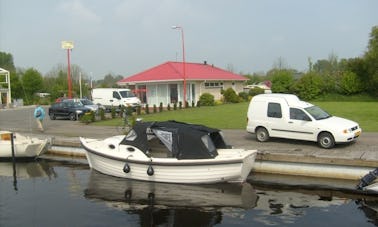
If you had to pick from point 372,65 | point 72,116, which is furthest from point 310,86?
point 72,116

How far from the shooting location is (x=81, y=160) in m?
19.9

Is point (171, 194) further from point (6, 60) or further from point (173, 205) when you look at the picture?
point (6, 60)

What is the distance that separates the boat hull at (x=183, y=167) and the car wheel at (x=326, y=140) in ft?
11.4

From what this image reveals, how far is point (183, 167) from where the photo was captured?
1416cm

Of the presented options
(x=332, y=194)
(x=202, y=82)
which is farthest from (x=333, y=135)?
(x=202, y=82)

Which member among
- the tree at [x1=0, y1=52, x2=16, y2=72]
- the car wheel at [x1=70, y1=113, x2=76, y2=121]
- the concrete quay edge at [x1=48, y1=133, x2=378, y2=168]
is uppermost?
the tree at [x1=0, y1=52, x2=16, y2=72]

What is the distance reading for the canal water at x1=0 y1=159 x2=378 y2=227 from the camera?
1128cm

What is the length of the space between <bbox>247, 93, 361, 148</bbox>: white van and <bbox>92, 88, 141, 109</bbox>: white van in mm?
22156

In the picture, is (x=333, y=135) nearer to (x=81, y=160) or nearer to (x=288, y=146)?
(x=288, y=146)

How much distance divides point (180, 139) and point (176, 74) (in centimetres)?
3114

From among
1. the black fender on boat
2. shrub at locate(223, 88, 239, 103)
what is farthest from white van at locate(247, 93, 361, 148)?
shrub at locate(223, 88, 239, 103)

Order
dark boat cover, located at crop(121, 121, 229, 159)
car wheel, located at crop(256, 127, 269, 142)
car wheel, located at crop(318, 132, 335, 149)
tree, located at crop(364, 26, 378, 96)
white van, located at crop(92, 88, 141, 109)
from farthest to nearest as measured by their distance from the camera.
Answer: tree, located at crop(364, 26, 378, 96) < white van, located at crop(92, 88, 141, 109) < car wheel, located at crop(256, 127, 269, 142) < car wheel, located at crop(318, 132, 335, 149) < dark boat cover, located at crop(121, 121, 229, 159)

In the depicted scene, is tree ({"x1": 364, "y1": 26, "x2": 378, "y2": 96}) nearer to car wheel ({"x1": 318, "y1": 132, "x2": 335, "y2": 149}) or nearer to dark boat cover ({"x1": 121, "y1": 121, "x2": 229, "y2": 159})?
car wheel ({"x1": 318, "y1": 132, "x2": 335, "y2": 149})

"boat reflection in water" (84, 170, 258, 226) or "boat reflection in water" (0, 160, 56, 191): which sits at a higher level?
"boat reflection in water" (0, 160, 56, 191)
